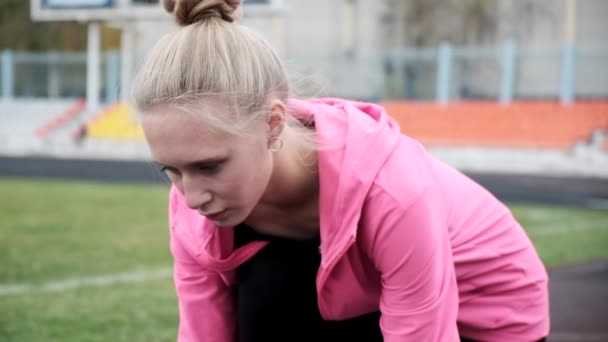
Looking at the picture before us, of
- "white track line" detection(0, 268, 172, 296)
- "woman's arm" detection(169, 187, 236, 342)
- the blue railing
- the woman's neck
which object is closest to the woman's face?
the woman's neck

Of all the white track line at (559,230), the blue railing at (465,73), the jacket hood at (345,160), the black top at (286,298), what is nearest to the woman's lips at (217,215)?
the jacket hood at (345,160)

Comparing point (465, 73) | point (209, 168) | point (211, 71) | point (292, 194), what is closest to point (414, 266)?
point (292, 194)

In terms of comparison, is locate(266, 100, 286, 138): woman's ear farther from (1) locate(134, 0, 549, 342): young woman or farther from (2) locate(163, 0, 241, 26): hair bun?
(2) locate(163, 0, 241, 26): hair bun

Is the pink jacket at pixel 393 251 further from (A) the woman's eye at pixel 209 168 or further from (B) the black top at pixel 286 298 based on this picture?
(A) the woman's eye at pixel 209 168

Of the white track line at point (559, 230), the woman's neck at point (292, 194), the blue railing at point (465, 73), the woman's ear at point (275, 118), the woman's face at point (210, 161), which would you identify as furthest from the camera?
the blue railing at point (465, 73)

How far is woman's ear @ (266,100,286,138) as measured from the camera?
1.84m

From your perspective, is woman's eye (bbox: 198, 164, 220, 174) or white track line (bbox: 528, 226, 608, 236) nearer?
woman's eye (bbox: 198, 164, 220, 174)

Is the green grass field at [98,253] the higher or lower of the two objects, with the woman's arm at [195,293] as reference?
lower

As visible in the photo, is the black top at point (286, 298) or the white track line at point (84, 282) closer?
the black top at point (286, 298)

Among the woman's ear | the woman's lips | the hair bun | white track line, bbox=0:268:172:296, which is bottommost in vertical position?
white track line, bbox=0:268:172:296

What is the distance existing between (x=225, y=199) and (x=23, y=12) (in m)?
32.9

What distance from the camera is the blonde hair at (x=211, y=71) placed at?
172 cm

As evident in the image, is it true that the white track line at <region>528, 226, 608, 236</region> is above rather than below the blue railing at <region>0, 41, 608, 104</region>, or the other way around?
below

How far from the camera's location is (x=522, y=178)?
1402 cm
